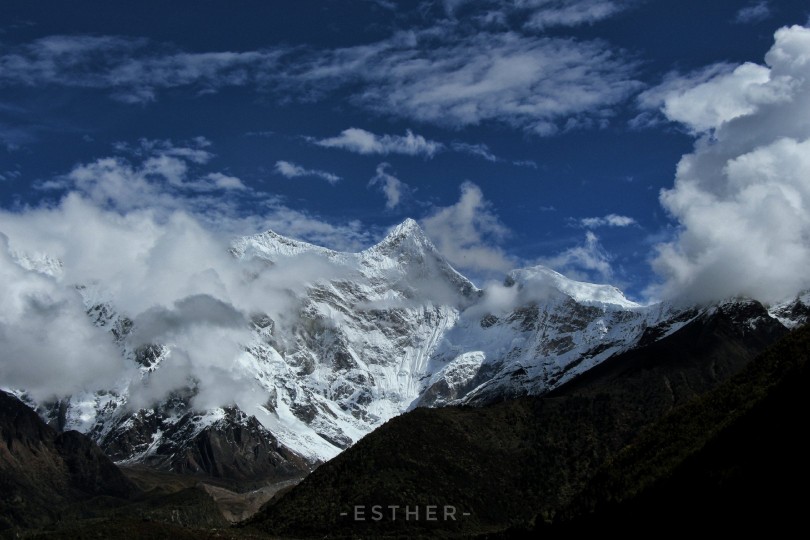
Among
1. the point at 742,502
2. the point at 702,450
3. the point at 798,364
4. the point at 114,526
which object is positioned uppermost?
the point at 114,526

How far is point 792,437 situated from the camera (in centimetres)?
7769

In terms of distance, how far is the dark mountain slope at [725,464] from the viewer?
74938 mm

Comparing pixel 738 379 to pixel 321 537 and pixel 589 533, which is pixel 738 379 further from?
pixel 321 537

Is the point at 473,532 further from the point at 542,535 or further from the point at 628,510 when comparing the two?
the point at 628,510

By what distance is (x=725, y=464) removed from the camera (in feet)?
279

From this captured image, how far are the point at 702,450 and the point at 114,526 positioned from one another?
5212 inches

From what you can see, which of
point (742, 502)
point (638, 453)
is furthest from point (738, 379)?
point (742, 502)

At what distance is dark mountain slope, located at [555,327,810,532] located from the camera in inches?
2950

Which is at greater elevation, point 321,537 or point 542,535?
point 321,537

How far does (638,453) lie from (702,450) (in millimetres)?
→ 25951

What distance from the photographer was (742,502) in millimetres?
77062

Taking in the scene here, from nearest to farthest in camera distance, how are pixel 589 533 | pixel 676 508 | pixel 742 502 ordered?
pixel 742 502 → pixel 676 508 → pixel 589 533

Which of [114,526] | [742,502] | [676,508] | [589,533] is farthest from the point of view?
[114,526]

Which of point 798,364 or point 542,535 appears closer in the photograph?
point 798,364
